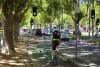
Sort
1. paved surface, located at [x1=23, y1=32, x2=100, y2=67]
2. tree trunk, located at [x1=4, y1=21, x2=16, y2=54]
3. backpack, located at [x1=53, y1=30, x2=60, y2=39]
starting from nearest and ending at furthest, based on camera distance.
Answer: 1. backpack, located at [x1=53, y1=30, x2=60, y2=39]
2. paved surface, located at [x1=23, y1=32, x2=100, y2=67]
3. tree trunk, located at [x1=4, y1=21, x2=16, y2=54]

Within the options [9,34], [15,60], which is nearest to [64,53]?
[9,34]

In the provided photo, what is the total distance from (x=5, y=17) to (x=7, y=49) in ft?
7.97

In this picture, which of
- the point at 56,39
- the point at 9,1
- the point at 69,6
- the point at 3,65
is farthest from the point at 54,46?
the point at 69,6

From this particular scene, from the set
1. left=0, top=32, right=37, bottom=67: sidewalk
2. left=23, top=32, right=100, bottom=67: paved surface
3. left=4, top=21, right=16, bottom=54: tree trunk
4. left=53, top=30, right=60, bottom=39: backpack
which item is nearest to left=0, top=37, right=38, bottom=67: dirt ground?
left=0, top=32, right=37, bottom=67: sidewalk

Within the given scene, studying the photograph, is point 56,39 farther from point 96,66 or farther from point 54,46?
point 96,66

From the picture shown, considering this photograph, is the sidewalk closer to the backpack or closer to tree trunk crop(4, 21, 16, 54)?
tree trunk crop(4, 21, 16, 54)

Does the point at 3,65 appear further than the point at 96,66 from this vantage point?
Yes

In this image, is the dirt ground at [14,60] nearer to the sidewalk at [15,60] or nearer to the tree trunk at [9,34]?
the sidewalk at [15,60]

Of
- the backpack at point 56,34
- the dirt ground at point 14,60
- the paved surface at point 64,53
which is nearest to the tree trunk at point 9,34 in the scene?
the dirt ground at point 14,60

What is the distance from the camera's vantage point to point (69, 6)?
63125 mm

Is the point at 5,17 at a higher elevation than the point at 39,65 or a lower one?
higher

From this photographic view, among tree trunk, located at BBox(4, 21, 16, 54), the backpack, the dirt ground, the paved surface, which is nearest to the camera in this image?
the backpack

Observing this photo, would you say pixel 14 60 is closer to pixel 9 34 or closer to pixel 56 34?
pixel 56 34

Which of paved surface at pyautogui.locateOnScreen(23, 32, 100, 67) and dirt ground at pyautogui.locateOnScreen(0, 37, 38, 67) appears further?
paved surface at pyautogui.locateOnScreen(23, 32, 100, 67)
